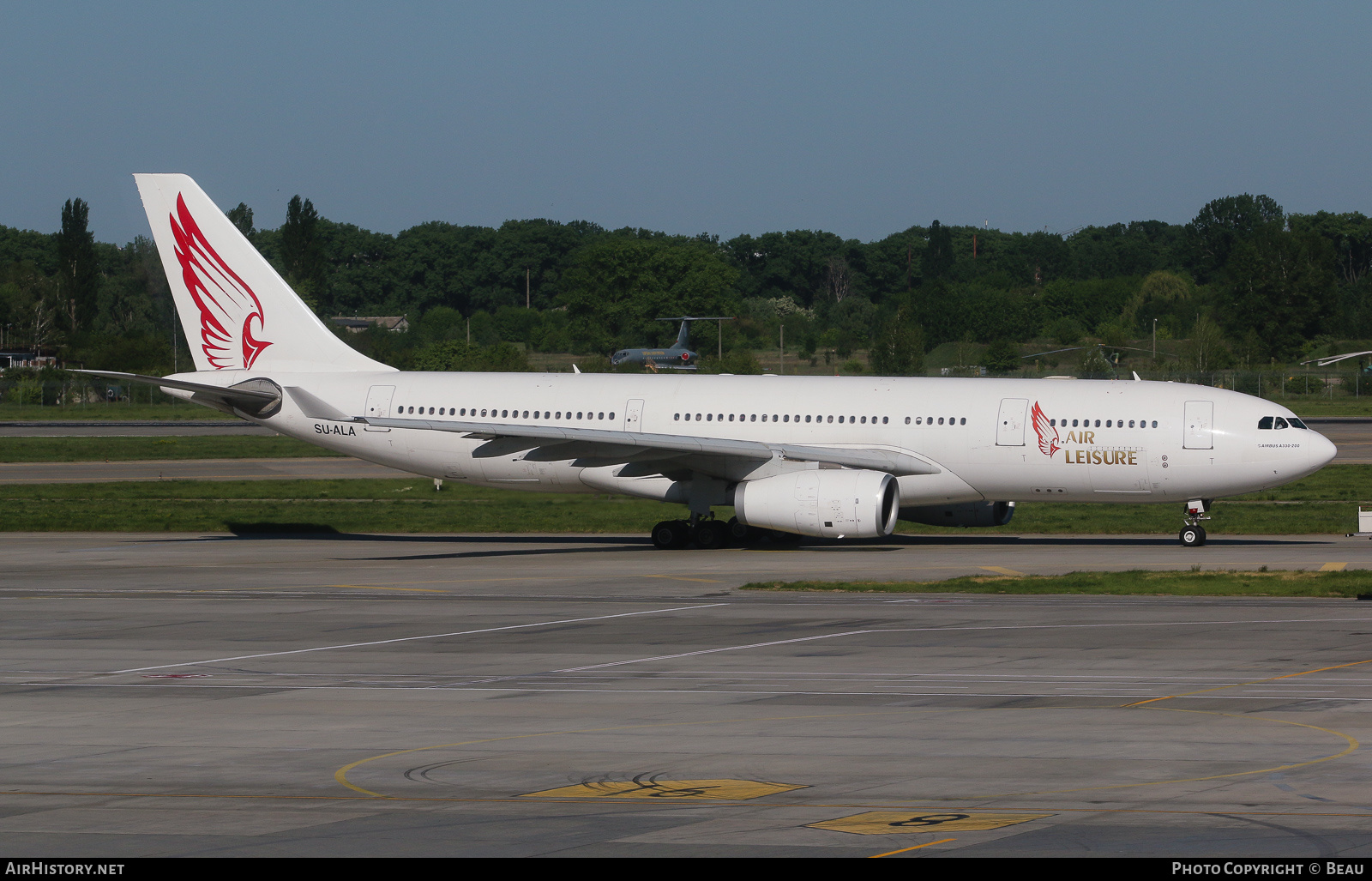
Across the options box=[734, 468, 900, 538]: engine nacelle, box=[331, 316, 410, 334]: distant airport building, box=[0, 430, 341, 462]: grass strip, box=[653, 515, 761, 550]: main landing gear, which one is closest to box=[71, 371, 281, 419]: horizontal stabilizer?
box=[653, 515, 761, 550]: main landing gear

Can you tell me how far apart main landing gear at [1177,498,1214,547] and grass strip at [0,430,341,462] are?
3825 centimetres

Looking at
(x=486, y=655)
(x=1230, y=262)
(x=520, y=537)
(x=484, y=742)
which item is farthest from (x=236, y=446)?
(x=1230, y=262)

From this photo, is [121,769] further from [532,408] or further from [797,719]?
[532,408]

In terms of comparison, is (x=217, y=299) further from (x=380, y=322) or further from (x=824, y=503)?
(x=380, y=322)

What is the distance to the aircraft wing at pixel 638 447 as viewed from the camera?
113ft

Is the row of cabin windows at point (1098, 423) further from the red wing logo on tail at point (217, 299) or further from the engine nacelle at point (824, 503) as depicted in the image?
the red wing logo on tail at point (217, 299)

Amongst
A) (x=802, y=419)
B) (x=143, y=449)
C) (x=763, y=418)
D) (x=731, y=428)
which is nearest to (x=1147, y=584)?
(x=802, y=419)

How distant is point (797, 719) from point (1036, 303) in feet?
504

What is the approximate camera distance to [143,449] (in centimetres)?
6912

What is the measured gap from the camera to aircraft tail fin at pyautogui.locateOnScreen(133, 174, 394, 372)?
39812mm

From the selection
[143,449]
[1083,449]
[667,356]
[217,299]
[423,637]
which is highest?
[667,356]

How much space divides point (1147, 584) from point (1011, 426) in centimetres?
799

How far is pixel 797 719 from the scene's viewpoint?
15555 millimetres

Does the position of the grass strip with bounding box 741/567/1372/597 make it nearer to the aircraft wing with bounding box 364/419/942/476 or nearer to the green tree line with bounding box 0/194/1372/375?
the aircraft wing with bounding box 364/419/942/476
